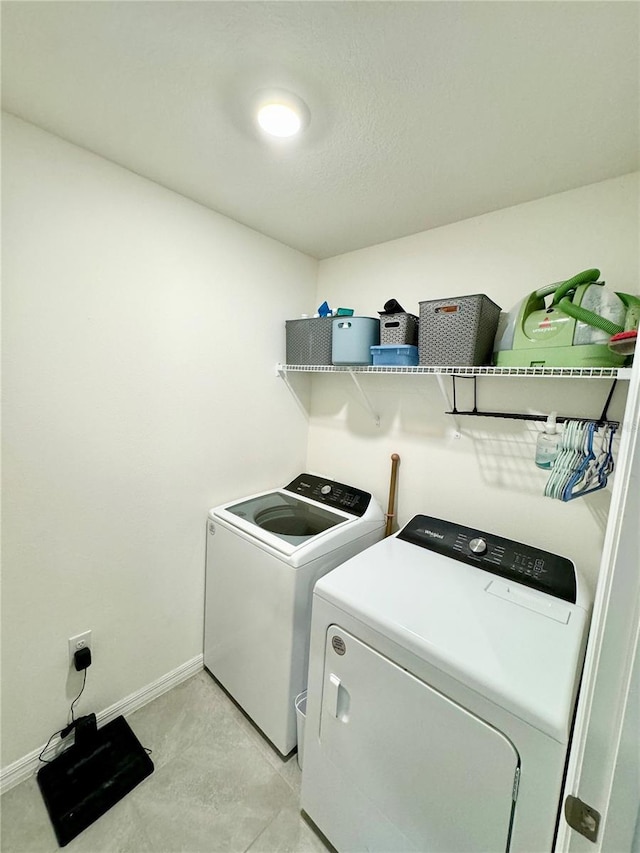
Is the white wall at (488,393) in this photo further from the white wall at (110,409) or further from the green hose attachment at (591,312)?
the white wall at (110,409)

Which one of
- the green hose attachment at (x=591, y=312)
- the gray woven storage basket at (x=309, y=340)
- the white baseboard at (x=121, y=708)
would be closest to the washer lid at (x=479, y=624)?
the green hose attachment at (x=591, y=312)

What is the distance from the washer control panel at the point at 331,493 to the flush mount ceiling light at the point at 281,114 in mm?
1604

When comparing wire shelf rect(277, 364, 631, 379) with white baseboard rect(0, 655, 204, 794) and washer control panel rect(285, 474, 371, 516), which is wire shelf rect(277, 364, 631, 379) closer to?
washer control panel rect(285, 474, 371, 516)

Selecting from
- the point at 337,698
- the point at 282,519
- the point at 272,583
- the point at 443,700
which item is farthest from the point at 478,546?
the point at 282,519

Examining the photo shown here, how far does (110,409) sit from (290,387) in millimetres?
1044

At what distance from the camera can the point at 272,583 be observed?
55.7 inches

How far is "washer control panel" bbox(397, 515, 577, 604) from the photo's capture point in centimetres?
121

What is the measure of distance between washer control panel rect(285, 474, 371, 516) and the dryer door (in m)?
0.79

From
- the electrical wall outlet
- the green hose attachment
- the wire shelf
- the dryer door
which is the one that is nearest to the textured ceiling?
the green hose attachment

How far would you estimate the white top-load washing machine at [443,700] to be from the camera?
0.77 meters

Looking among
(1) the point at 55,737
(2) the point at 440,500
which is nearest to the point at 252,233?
(2) the point at 440,500

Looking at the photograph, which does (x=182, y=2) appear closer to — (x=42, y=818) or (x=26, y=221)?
(x=26, y=221)

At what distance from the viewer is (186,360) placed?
1.63 meters

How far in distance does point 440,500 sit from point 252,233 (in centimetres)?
178
